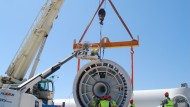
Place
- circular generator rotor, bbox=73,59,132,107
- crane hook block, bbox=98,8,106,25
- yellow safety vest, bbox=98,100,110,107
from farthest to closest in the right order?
crane hook block, bbox=98,8,106,25
circular generator rotor, bbox=73,59,132,107
yellow safety vest, bbox=98,100,110,107

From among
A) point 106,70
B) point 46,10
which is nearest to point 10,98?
point 106,70

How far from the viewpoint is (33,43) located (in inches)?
607

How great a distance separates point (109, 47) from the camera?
14414mm

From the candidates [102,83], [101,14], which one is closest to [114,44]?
[101,14]

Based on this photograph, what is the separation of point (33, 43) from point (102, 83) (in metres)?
6.25

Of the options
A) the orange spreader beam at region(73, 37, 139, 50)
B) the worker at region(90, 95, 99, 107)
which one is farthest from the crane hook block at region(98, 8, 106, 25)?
→ the worker at region(90, 95, 99, 107)

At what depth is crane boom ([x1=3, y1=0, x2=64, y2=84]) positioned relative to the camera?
48.8 feet

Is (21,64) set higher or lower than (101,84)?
higher

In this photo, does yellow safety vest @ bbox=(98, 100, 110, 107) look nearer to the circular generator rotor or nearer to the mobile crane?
the circular generator rotor

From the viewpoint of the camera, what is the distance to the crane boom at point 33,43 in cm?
1488

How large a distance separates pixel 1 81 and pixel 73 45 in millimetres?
4269

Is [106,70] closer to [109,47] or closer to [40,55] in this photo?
[109,47]

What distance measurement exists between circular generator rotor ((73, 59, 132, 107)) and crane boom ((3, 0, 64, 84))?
16.5 feet

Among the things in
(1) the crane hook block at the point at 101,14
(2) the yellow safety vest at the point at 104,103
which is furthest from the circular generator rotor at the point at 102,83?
(1) the crane hook block at the point at 101,14
